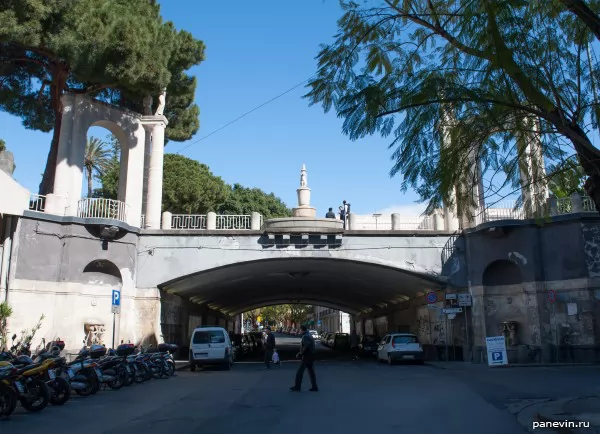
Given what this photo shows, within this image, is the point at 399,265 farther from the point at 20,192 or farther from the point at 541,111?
the point at 541,111

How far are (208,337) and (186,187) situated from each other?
22.8 meters

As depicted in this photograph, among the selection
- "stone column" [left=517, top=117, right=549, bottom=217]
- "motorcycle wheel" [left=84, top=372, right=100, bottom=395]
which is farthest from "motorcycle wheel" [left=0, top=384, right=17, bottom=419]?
"stone column" [left=517, top=117, right=549, bottom=217]

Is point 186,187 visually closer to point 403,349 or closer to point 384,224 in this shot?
point 384,224

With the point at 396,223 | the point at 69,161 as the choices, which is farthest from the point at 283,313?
the point at 69,161

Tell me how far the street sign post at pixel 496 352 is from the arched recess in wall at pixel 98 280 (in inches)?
602

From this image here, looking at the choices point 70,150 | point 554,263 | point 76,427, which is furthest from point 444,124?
point 70,150

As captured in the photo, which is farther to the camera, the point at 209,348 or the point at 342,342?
the point at 342,342

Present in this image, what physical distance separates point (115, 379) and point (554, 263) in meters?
18.4

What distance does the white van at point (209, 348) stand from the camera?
74.5 feet

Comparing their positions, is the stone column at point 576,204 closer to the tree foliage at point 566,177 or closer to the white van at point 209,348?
the tree foliage at point 566,177

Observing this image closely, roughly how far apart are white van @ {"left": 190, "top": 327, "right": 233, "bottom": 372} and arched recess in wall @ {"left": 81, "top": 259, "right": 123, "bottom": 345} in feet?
12.6

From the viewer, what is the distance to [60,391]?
11.7 m

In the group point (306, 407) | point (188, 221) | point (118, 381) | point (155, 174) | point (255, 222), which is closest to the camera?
point (306, 407)

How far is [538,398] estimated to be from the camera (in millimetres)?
12164
